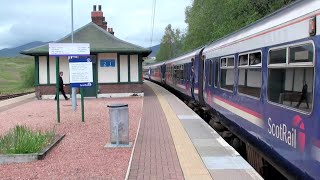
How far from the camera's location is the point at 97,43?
27.6 m

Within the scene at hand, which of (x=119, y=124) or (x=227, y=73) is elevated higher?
(x=227, y=73)

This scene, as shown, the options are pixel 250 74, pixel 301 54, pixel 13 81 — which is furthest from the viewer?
pixel 13 81

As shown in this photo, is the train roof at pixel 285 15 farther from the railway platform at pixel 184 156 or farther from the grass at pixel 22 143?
the grass at pixel 22 143

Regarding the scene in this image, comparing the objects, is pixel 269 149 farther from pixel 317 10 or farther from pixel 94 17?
pixel 94 17

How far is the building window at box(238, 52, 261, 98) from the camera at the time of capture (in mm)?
7664

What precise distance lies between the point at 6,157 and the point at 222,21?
27999 millimetres

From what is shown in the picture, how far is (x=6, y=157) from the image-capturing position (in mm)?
8734

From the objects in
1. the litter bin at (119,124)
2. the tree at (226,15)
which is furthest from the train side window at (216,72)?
the tree at (226,15)

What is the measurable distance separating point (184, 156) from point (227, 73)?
2867 millimetres

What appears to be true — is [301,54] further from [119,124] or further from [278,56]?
[119,124]

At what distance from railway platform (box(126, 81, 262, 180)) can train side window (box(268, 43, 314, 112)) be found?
4.80 feet

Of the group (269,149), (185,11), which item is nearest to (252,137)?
(269,149)

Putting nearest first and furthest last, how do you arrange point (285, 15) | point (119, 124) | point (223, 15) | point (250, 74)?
1. point (285, 15)
2. point (250, 74)
3. point (119, 124)
4. point (223, 15)

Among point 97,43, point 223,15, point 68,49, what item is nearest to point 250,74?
point 68,49
